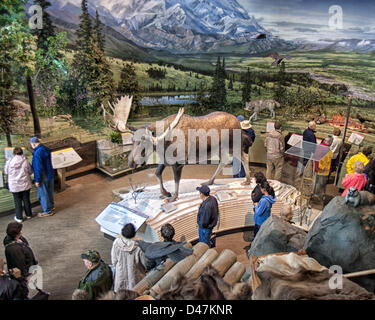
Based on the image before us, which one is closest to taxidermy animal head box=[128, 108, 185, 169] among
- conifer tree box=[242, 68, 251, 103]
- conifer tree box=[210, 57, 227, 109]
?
conifer tree box=[210, 57, 227, 109]

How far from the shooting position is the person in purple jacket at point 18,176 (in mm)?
7344

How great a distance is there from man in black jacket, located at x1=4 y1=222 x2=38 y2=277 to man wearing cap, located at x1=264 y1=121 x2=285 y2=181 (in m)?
5.85

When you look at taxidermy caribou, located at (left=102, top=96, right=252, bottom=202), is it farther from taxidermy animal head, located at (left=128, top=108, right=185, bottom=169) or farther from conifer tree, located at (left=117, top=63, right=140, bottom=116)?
conifer tree, located at (left=117, top=63, right=140, bottom=116)

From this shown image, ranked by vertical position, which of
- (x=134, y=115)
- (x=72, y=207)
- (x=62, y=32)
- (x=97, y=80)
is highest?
(x=62, y=32)

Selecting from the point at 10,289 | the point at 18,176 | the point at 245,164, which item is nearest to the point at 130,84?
the point at 18,176

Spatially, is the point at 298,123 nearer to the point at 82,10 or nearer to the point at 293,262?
the point at 82,10

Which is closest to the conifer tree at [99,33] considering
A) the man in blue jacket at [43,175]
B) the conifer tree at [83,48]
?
the conifer tree at [83,48]

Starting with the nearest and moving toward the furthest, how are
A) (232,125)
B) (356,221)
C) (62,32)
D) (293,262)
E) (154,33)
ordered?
(293,262) → (356,221) → (232,125) → (62,32) → (154,33)

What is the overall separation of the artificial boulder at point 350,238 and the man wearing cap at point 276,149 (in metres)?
4.31

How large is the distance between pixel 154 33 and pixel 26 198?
7125 millimetres

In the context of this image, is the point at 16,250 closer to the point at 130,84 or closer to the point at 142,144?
→ the point at 142,144

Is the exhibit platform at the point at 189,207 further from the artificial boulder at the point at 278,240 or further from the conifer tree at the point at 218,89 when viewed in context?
the conifer tree at the point at 218,89
